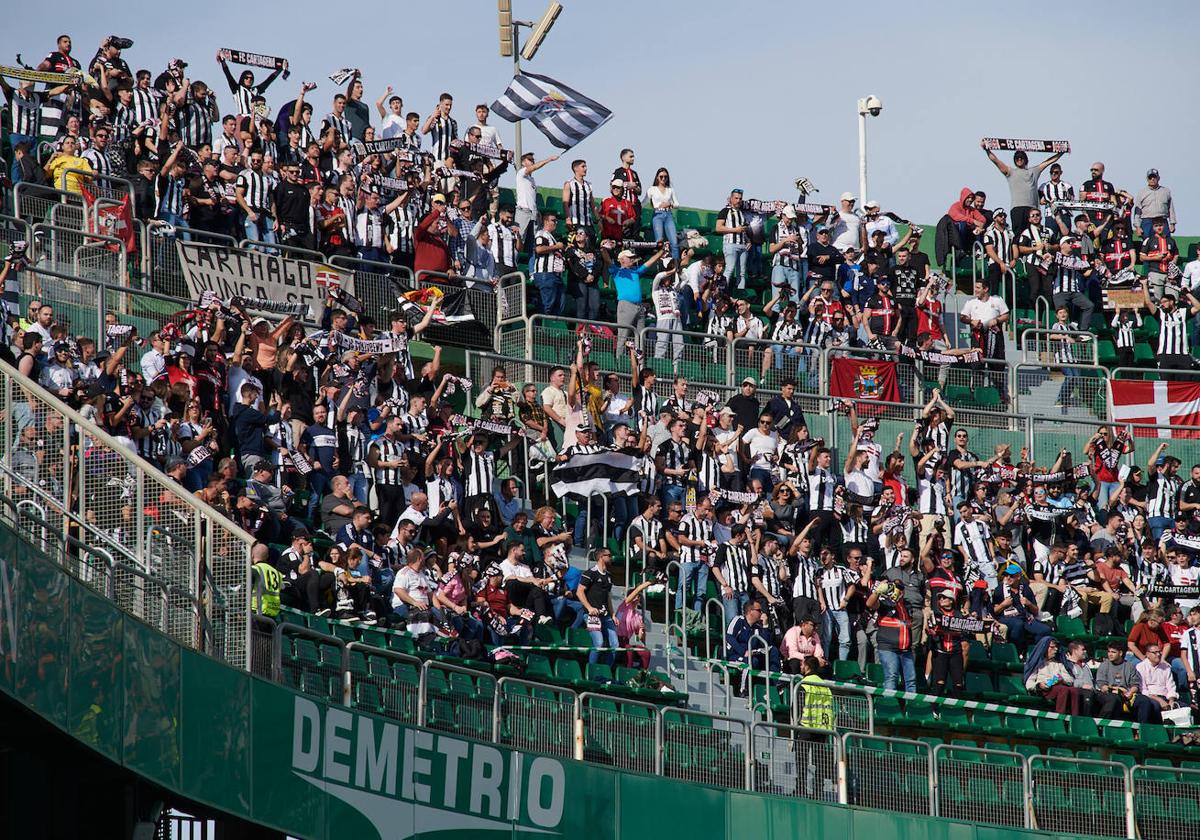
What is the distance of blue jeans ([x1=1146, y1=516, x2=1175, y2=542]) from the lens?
26953mm

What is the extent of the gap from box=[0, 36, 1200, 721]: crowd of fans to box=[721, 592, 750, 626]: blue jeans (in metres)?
0.15

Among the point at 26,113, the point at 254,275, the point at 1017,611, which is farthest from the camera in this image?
the point at 26,113

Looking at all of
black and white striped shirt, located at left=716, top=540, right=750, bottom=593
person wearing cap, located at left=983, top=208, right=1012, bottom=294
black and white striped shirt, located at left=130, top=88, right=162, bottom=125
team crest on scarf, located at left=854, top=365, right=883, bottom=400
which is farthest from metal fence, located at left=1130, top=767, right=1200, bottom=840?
black and white striped shirt, located at left=130, top=88, right=162, bottom=125

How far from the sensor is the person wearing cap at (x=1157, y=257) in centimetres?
3281

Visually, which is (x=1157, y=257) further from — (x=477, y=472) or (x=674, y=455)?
(x=477, y=472)

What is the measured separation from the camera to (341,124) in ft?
97.1

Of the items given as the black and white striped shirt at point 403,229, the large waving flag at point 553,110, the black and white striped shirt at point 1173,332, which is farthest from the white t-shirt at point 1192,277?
the black and white striped shirt at point 403,229

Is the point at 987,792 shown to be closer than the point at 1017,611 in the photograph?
Yes

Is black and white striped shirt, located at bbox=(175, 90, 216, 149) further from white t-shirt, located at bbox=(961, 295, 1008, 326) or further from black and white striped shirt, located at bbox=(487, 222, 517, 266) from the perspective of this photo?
white t-shirt, located at bbox=(961, 295, 1008, 326)

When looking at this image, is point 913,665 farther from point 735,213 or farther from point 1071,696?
point 735,213

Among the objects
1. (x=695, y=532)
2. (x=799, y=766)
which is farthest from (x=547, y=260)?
(x=799, y=766)

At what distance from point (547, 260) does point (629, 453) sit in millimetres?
4822

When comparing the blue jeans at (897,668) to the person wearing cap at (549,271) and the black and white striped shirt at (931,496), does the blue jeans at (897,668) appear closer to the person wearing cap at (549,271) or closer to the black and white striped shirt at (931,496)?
the black and white striped shirt at (931,496)

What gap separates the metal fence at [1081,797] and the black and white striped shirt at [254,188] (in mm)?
11457
